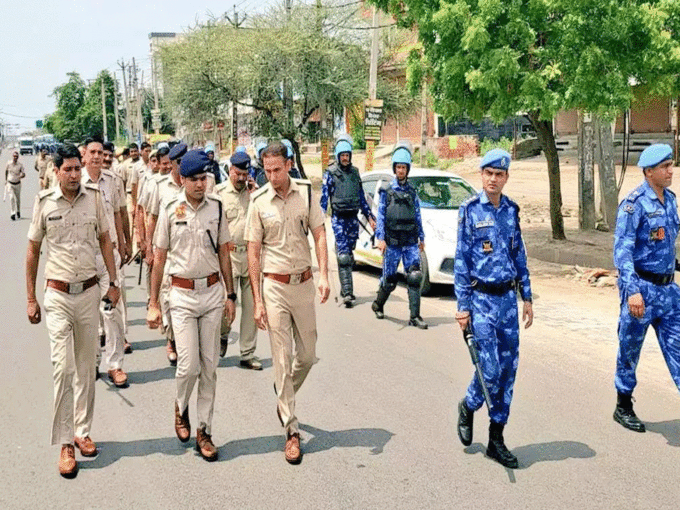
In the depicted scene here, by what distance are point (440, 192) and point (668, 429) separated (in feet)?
22.0

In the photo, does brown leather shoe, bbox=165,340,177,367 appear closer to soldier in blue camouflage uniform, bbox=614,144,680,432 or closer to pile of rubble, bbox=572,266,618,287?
soldier in blue camouflage uniform, bbox=614,144,680,432

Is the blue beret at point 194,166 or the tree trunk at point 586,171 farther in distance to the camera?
the tree trunk at point 586,171

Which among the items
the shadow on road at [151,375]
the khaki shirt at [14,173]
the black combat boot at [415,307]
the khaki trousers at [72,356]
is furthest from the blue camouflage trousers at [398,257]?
the khaki shirt at [14,173]

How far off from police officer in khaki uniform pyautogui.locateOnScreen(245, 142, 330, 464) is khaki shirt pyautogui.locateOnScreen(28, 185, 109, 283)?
105cm

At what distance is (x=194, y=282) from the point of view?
17.6 ft

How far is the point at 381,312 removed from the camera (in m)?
9.72

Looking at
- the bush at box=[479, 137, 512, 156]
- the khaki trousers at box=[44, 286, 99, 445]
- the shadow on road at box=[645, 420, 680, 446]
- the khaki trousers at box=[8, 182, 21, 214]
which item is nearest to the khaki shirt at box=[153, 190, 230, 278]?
the khaki trousers at box=[44, 286, 99, 445]

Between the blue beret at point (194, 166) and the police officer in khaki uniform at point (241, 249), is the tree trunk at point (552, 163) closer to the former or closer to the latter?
the police officer in khaki uniform at point (241, 249)

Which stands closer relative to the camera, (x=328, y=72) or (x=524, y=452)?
(x=524, y=452)

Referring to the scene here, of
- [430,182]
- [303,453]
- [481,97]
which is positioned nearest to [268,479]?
[303,453]

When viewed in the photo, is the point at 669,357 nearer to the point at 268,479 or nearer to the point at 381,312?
the point at 268,479

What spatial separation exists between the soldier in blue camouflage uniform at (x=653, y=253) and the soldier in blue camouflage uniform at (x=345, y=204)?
4.95 meters

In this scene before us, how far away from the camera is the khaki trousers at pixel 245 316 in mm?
7562

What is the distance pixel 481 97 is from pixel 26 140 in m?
105
